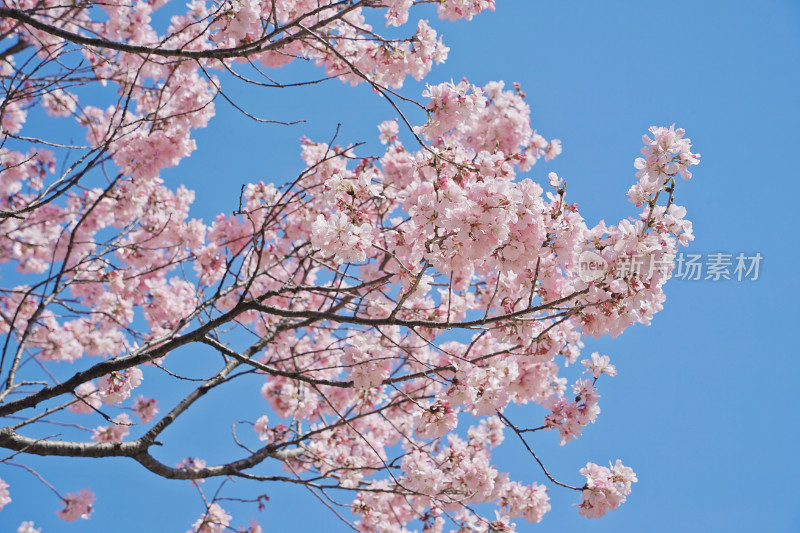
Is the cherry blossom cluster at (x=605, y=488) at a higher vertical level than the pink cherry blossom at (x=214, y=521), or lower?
lower

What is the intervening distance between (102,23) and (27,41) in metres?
0.97

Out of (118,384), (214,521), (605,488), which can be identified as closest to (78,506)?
(214,521)

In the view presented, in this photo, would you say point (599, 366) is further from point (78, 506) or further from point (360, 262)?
point (78, 506)

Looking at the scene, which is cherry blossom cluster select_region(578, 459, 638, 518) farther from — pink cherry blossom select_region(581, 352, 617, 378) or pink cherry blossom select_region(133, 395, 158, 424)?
pink cherry blossom select_region(133, 395, 158, 424)

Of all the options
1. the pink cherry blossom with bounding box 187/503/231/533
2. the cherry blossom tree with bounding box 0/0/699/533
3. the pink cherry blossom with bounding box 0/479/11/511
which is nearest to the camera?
the cherry blossom tree with bounding box 0/0/699/533

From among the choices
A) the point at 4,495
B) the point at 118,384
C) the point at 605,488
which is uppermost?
the point at 4,495

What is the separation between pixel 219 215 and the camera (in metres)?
5.54

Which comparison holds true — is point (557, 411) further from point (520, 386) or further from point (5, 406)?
point (5, 406)

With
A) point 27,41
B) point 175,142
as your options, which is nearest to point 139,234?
point 175,142

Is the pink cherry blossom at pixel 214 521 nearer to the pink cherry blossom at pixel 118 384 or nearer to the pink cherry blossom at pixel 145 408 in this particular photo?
the pink cherry blossom at pixel 145 408

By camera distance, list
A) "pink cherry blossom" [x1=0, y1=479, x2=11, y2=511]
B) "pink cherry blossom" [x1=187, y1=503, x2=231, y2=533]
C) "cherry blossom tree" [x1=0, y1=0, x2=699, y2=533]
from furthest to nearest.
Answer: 1. "pink cherry blossom" [x1=0, y1=479, x2=11, y2=511]
2. "pink cherry blossom" [x1=187, y1=503, x2=231, y2=533]
3. "cherry blossom tree" [x1=0, y1=0, x2=699, y2=533]

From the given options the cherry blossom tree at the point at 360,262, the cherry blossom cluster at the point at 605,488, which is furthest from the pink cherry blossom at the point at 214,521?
the cherry blossom cluster at the point at 605,488

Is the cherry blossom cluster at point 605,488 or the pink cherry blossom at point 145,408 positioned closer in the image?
the cherry blossom cluster at point 605,488

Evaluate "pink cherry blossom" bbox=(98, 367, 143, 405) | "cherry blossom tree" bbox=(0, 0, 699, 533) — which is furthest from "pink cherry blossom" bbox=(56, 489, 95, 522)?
"pink cherry blossom" bbox=(98, 367, 143, 405)
